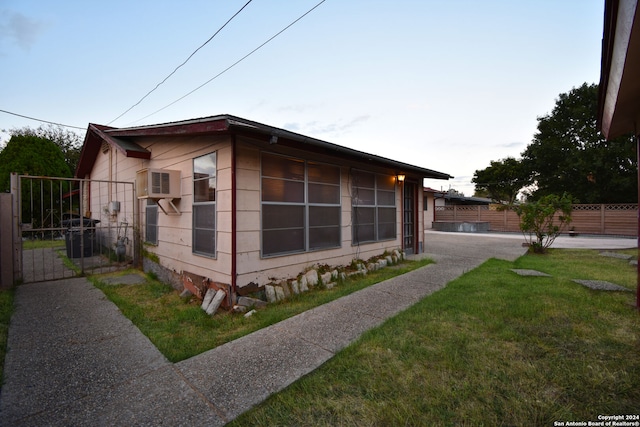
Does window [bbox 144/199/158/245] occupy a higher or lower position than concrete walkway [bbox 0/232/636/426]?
higher

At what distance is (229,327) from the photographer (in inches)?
127

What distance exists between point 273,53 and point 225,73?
186cm

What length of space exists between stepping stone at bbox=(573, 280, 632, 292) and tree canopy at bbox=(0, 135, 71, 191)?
67.2 ft

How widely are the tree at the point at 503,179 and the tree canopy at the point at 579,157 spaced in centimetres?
119

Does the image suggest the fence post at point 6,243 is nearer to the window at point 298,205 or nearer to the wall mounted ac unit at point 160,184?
the wall mounted ac unit at point 160,184

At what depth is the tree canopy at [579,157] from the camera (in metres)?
17.8

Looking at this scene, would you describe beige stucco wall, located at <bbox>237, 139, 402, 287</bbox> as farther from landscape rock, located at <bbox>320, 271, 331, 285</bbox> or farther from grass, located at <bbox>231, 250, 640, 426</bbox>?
grass, located at <bbox>231, 250, 640, 426</bbox>

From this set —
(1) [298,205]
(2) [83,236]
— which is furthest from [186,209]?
(2) [83,236]

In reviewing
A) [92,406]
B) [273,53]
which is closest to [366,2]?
[273,53]

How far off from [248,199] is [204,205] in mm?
912

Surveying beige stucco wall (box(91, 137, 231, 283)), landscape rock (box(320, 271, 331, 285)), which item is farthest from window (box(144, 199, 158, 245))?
landscape rock (box(320, 271, 331, 285))

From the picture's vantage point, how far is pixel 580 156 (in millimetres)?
19188

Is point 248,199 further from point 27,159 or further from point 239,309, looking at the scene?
point 27,159

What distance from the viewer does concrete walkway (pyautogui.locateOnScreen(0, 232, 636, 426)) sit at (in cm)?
179
